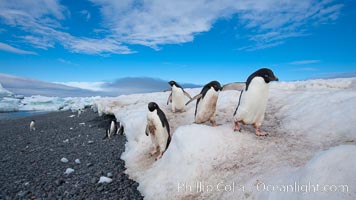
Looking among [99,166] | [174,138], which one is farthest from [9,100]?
[174,138]

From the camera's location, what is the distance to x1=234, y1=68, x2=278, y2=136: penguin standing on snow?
17.9ft

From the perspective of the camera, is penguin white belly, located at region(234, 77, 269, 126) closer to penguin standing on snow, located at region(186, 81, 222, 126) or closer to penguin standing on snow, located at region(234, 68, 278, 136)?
penguin standing on snow, located at region(234, 68, 278, 136)

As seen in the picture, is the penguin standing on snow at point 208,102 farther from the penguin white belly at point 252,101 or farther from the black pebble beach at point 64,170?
the black pebble beach at point 64,170

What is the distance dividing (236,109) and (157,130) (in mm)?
1944

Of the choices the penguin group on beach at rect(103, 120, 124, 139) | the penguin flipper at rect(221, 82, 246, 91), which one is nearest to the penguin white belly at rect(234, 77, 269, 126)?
the penguin flipper at rect(221, 82, 246, 91)

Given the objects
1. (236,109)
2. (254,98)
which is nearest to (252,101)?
(254,98)

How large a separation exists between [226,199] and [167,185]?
1241mm

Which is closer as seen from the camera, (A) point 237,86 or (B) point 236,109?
(B) point 236,109

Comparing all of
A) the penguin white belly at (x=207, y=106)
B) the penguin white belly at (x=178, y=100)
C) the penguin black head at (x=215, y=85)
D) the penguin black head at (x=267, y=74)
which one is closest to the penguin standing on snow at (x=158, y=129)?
the penguin white belly at (x=207, y=106)

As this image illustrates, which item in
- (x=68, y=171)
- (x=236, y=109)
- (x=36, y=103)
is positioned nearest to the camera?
(x=236, y=109)

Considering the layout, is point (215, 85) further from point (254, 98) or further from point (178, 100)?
point (178, 100)

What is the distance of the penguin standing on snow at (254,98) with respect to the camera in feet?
17.9

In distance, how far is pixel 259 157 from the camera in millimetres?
4359

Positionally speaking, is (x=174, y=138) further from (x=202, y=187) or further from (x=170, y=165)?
(x=202, y=187)
